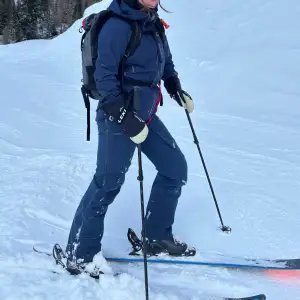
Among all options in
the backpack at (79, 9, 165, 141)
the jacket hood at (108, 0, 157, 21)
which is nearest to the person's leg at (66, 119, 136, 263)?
the backpack at (79, 9, 165, 141)

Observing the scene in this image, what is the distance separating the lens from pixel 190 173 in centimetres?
492

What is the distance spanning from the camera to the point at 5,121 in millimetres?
6246

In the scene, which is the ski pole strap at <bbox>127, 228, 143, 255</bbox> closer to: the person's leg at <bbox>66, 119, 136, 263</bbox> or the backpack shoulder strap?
the person's leg at <bbox>66, 119, 136, 263</bbox>

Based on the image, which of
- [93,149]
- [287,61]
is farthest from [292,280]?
[287,61]

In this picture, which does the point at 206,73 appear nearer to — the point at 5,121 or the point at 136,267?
the point at 5,121

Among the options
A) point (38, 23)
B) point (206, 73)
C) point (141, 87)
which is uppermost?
point (141, 87)

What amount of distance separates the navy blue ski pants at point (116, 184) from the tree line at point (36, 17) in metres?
31.6

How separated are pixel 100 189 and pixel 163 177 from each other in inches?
21.7

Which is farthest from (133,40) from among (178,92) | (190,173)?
(190,173)

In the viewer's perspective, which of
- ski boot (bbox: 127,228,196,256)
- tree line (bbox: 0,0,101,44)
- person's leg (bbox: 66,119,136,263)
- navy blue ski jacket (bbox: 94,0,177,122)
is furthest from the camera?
tree line (bbox: 0,0,101,44)

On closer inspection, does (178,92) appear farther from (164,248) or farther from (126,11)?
(164,248)

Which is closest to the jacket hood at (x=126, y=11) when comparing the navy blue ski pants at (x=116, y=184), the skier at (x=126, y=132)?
the skier at (x=126, y=132)

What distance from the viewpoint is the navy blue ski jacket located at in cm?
250

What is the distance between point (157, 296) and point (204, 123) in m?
4.36
